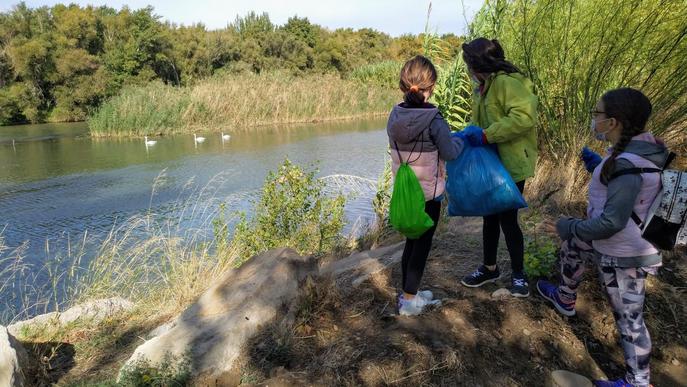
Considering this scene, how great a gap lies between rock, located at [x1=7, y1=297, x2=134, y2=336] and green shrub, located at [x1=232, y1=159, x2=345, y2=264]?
1.25m

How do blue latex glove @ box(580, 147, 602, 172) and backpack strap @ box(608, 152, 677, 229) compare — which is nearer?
backpack strap @ box(608, 152, 677, 229)

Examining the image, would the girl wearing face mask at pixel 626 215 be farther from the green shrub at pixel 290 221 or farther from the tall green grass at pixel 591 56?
the green shrub at pixel 290 221

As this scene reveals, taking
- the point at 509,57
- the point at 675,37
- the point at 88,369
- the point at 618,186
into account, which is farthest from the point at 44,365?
the point at 675,37

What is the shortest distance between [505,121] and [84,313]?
3978 millimetres

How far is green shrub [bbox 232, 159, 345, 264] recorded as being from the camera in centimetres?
546

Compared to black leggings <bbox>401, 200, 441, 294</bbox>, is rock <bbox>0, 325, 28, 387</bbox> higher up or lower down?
lower down

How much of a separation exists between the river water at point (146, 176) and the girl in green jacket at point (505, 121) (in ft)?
11.6

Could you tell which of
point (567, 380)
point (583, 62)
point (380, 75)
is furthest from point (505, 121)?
point (380, 75)

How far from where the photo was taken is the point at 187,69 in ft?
109

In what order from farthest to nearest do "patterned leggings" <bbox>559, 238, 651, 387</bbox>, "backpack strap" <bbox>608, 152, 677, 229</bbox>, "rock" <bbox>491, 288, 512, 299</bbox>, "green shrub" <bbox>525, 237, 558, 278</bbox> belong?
1. "green shrub" <bbox>525, 237, 558, 278</bbox>
2. "rock" <bbox>491, 288, 512, 299</bbox>
3. "patterned leggings" <bbox>559, 238, 651, 387</bbox>
4. "backpack strap" <bbox>608, 152, 677, 229</bbox>

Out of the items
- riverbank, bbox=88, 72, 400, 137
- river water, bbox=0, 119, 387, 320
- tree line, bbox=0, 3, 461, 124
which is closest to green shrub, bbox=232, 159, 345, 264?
river water, bbox=0, 119, 387, 320

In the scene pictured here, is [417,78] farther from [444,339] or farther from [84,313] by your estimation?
[84,313]

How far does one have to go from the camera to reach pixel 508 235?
107 inches

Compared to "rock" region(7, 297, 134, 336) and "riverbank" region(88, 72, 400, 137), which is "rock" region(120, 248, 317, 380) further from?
"riverbank" region(88, 72, 400, 137)
